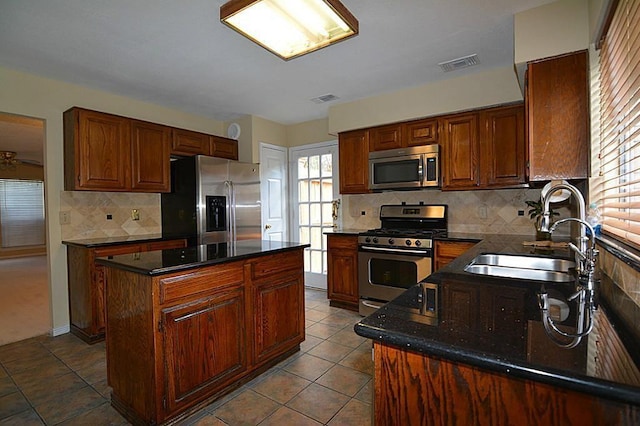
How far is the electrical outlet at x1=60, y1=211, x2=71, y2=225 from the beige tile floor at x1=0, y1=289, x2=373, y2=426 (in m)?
1.10

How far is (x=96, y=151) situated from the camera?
3.12 metres

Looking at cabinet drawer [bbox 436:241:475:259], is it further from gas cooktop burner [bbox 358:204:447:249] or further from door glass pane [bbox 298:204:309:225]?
door glass pane [bbox 298:204:309:225]

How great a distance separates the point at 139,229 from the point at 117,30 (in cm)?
221

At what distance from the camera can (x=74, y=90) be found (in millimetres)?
3266

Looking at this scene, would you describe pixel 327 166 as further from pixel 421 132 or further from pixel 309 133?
pixel 421 132

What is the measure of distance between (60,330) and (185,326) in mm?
2266

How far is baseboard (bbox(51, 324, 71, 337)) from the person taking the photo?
10.1 ft

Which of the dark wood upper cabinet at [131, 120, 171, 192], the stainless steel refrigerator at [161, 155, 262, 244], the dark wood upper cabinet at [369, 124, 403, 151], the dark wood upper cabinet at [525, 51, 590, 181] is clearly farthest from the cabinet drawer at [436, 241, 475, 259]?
the dark wood upper cabinet at [131, 120, 171, 192]

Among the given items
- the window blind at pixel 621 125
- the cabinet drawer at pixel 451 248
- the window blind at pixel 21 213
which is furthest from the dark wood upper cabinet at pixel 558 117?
the window blind at pixel 21 213

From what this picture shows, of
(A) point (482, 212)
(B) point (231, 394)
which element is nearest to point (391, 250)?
(A) point (482, 212)

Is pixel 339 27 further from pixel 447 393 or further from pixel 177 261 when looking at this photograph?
pixel 447 393

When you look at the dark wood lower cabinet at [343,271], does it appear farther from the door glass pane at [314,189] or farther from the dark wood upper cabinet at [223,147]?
the dark wood upper cabinet at [223,147]

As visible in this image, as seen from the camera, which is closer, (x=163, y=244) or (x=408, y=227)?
(x=163, y=244)

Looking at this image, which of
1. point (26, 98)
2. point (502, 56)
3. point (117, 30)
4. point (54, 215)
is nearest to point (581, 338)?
point (502, 56)
